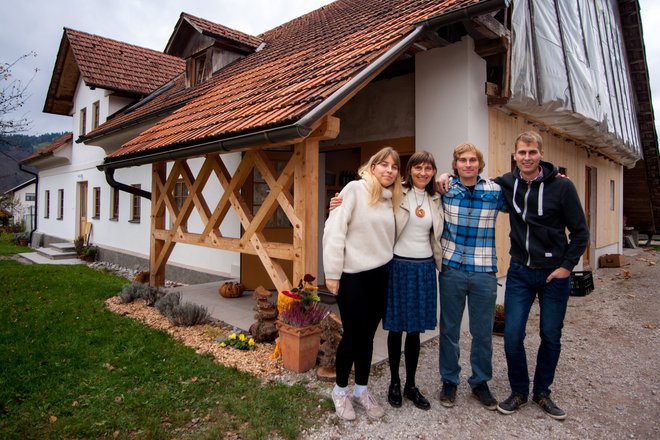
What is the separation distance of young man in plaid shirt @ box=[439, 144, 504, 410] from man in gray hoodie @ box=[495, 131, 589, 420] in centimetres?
15

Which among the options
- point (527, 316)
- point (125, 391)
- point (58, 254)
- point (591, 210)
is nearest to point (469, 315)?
point (527, 316)

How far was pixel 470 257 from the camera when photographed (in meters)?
3.13

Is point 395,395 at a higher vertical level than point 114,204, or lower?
lower

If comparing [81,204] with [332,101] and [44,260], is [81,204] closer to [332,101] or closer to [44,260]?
[44,260]

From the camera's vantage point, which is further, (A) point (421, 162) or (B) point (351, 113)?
(B) point (351, 113)

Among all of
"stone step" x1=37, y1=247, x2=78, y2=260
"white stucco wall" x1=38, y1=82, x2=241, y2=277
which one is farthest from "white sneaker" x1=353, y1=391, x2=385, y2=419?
"stone step" x1=37, y1=247, x2=78, y2=260

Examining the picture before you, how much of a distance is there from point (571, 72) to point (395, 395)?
5.83 metres

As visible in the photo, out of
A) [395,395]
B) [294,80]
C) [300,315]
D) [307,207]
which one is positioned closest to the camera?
[395,395]

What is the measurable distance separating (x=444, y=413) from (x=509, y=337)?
2.52ft

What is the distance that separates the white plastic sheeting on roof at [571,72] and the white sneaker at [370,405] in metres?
4.15

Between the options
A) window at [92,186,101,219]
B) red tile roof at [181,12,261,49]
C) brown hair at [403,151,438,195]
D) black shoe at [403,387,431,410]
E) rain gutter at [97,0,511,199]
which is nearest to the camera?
brown hair at [403,151,438,195]

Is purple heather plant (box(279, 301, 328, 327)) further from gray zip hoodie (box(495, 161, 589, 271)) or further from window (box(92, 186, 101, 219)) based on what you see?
window (box(92, 186, 101, 219))

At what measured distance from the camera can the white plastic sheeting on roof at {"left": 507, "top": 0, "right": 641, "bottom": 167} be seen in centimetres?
551

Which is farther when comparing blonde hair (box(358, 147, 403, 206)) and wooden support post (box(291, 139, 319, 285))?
wooden support post (box(291, 139, 319, 285))
